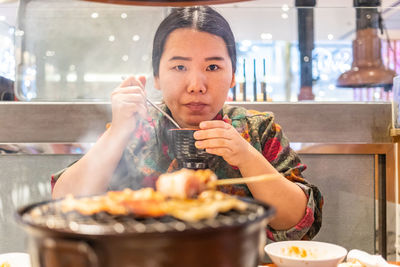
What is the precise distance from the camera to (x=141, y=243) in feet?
2.32

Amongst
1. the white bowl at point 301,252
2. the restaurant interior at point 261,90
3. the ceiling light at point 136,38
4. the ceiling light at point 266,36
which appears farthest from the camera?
the ceiling light at point 266,36

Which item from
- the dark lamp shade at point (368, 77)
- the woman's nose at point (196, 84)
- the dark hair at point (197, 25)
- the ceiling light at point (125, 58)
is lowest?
the woman's nose at point (196, 84)

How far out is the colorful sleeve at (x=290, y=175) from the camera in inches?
71.7

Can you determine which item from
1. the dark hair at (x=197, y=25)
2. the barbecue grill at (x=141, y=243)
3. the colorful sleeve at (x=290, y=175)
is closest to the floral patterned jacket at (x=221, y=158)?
the colorful sleeve at (x=290, y=175)

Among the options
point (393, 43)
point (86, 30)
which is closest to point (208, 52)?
point (86, 30)

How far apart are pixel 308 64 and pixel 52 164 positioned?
3.02 meters

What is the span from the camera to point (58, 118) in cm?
240

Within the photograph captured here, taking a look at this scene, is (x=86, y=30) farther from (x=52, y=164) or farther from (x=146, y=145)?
(x=146, y=145)

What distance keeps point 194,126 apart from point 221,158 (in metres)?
0.21

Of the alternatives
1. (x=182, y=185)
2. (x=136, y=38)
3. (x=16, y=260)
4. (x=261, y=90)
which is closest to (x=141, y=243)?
(x=182, y=185)

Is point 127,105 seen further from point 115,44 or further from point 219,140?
Result: point 115,44

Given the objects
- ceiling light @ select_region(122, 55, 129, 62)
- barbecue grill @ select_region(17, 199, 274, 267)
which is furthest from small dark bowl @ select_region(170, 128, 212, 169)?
ceiling light @ select_region(122, 55, 129, 62)

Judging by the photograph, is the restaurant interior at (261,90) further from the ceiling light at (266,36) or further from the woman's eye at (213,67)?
the woman's eye at (213,67)

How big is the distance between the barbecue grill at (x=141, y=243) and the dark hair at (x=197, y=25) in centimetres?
121
